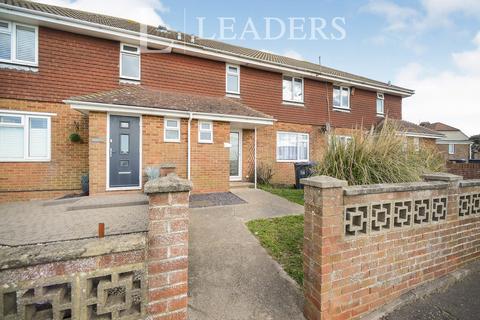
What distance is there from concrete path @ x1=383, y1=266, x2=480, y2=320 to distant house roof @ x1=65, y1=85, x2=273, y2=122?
6.53 m

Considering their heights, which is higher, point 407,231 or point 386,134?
point 386,134

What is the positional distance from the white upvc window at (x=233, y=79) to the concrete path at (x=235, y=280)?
24.7 feet

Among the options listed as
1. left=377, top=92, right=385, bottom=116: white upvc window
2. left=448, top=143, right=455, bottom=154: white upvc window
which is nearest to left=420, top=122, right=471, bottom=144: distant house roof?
left=448, top=143, right=455, bottom=154: white upvc window

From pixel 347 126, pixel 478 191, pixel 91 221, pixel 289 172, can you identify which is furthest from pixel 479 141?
pixel 91 221

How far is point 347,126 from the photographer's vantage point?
12.6 meters

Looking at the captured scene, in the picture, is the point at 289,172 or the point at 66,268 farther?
the point at 289,172

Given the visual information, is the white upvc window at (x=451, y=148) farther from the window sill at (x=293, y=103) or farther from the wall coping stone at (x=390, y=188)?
the wall coping stone at (x=390, y=188)

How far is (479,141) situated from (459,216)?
4110 cm

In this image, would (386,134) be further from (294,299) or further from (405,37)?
(405,37)

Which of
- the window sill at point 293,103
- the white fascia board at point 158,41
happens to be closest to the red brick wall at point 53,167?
the white fascia board at point 158,41

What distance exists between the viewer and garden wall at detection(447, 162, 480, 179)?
25.6 ft

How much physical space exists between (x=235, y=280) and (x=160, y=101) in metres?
6.49

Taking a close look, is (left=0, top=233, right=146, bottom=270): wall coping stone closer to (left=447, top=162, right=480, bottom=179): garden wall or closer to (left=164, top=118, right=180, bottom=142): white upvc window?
(left=164, top=118, right=180, bottom=142): white upvc window

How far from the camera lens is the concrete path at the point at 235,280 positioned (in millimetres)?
2072
